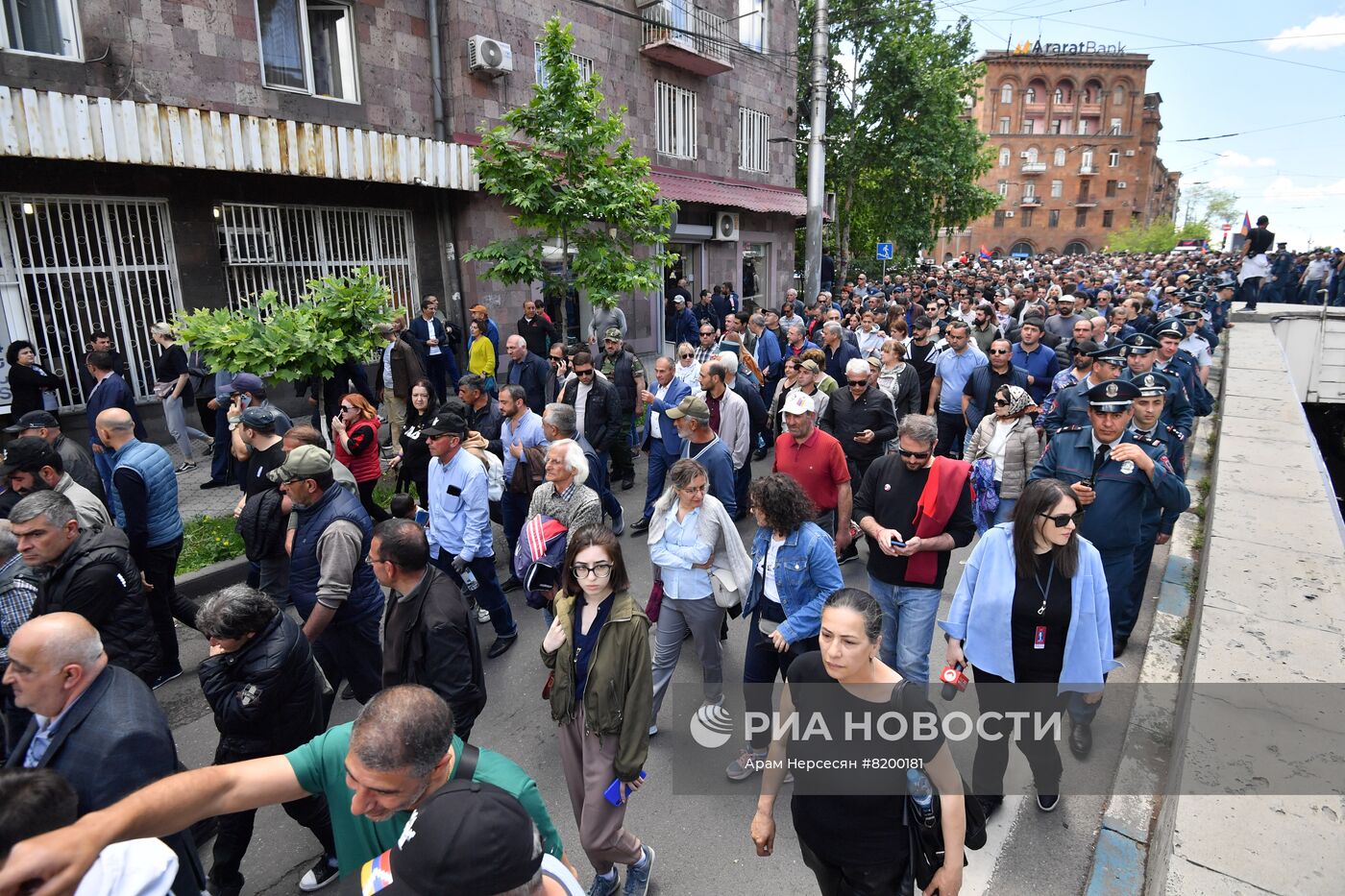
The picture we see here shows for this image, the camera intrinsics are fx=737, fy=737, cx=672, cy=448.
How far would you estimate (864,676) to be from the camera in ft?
8.51

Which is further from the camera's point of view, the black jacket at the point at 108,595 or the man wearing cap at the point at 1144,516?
the man wearing cap at the point at 1144,516

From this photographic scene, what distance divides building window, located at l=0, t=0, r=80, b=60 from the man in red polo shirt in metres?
9.99

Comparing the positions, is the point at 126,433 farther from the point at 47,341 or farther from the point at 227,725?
the point at 47,341

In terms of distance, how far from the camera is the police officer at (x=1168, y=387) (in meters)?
5.97

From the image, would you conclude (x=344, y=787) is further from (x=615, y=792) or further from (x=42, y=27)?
(x=42, y=27)

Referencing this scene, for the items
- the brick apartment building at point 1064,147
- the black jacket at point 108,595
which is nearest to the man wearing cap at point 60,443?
the black jacket at point 108,595

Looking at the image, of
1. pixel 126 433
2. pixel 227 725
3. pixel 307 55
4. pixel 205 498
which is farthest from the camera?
pixel 307 55

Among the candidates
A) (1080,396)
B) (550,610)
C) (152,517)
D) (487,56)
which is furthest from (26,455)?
(487,56)

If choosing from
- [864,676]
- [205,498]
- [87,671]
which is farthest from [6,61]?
[864,676]

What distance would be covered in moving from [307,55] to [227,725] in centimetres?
1124

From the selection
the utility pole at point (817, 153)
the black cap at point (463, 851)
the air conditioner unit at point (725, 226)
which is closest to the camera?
the black cap at point (463, 851)

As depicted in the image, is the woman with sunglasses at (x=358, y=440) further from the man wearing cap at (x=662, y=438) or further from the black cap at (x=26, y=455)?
the man wearing cap at (x=662, y=438)

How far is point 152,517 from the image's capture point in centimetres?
497

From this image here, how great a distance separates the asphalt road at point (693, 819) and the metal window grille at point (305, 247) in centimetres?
763
